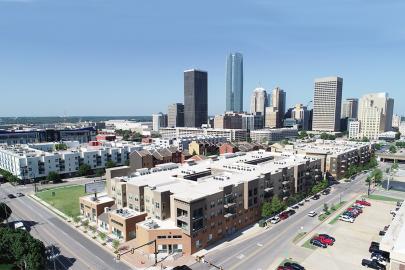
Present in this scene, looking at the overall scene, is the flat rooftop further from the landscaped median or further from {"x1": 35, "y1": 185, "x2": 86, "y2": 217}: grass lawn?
{"x1": 35, "y1": 185, "x2": 86, "y2": 217}: grass lawn

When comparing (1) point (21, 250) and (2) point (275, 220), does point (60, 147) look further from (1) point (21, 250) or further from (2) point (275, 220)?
(2) point (275, 220)

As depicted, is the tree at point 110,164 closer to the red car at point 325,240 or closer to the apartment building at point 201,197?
the apartment building at point 201,197

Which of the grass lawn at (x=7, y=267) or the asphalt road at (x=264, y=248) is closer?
the grass lawn at (x=7, y=267)

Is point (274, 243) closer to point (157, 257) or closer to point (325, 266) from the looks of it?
point (325, 266)

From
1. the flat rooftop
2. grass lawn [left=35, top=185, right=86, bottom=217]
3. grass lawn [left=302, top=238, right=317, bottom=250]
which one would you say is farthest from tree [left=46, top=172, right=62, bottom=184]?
grass lawn [left=302, top=238, right=317, bottom=250]

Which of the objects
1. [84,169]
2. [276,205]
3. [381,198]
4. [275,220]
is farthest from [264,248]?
[84,169]

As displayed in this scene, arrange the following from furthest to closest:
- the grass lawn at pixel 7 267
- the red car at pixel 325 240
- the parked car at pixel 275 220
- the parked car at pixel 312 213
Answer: the parked car at pixel 312 213 → the parked car at pixel 275 220 → the red car at pixel 325 240 → the grass lawn at pixel 7 267

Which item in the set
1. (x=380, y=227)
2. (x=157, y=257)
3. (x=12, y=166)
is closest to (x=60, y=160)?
(x=12, y=166)

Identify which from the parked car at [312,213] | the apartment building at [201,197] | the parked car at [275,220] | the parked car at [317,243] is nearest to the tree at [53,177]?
the apartment building at [201,197]

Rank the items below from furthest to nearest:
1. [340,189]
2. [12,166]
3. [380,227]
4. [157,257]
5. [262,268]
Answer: [12,166] < [340,189] < [380,227] < [157,257] < [262,268]
